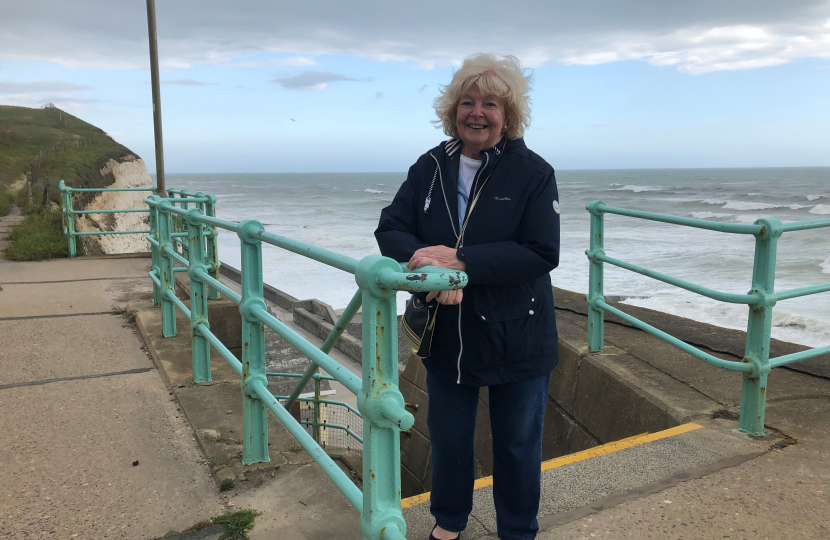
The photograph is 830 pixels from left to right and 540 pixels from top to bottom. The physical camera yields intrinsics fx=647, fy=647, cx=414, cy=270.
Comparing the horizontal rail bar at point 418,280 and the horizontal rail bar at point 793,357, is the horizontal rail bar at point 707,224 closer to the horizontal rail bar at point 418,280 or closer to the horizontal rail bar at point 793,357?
the horizontal rail bar at point 793,357

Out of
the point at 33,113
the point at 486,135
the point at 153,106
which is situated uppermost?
the point at 33,113

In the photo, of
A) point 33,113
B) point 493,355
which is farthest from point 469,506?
point 33,113

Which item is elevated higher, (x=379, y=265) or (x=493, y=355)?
(x=379, y=265)

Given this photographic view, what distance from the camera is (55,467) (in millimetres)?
2721

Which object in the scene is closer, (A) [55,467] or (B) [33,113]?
(A) [55,467]

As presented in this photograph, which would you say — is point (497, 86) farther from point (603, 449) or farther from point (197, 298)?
point (197, 298)

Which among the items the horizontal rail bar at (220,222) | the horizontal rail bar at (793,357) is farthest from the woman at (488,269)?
the horizontal rail bar at (793,357)

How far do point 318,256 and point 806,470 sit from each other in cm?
236

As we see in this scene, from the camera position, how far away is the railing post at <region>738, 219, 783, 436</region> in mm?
2961

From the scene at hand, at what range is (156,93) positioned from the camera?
37.6ft

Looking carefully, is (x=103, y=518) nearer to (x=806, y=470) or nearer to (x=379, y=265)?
(x=379, y=265)

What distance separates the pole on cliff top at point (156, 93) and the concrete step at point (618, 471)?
9.37 metres

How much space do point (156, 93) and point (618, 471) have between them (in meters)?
11.0

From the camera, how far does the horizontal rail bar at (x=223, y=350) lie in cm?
286
